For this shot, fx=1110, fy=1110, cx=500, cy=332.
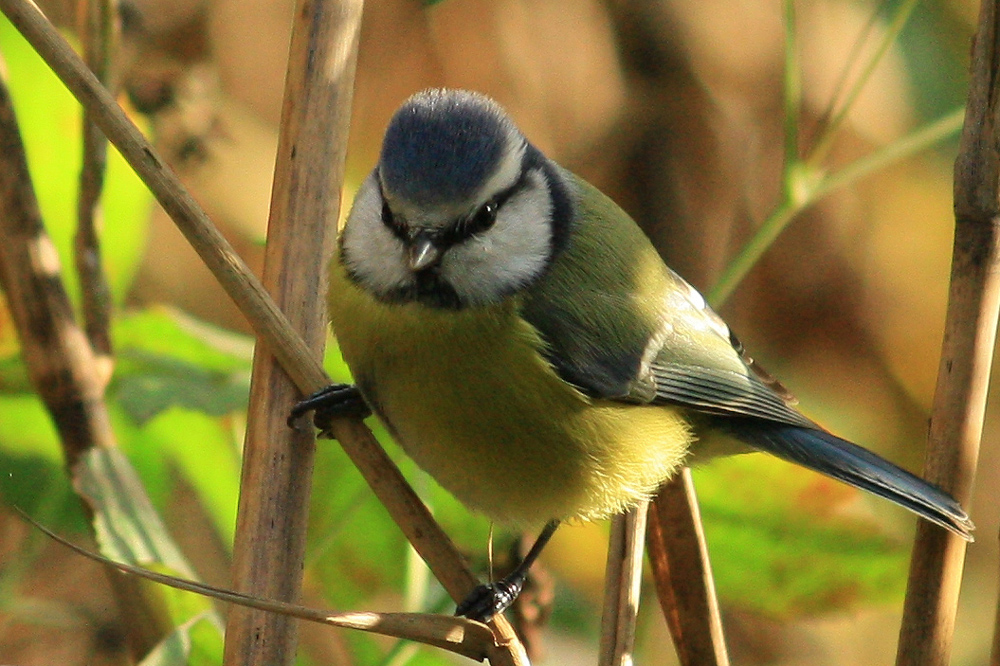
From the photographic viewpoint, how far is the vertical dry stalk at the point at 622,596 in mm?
1317

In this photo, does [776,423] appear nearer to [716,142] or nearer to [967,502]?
[967,502]

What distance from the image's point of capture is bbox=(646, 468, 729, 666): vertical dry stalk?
4.65 feet

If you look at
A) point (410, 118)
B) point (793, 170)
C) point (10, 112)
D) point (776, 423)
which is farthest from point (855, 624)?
point (10, 112)

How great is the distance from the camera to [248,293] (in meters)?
1.13

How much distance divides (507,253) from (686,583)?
0.49m

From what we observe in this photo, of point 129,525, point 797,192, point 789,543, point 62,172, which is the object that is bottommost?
point 129,525

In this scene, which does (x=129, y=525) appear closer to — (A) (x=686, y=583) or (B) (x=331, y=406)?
(B) (x=331, y=406)

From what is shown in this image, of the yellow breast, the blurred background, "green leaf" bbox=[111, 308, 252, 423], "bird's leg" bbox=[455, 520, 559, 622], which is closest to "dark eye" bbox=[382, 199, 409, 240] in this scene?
the yellow breast

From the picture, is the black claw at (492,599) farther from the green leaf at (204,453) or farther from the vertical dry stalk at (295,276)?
the green leaf at (204,453)

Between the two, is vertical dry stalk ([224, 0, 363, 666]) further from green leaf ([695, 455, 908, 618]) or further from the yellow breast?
green leaf ([695, 455, 908, 618])

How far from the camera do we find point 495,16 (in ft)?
10.4

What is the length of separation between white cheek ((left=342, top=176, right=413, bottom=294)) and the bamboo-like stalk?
0.23 meters

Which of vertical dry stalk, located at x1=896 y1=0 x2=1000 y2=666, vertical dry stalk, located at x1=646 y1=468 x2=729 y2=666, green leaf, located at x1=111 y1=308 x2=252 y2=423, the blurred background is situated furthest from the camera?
the blurred background

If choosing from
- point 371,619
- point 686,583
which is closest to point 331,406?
Answer: point 371,619
